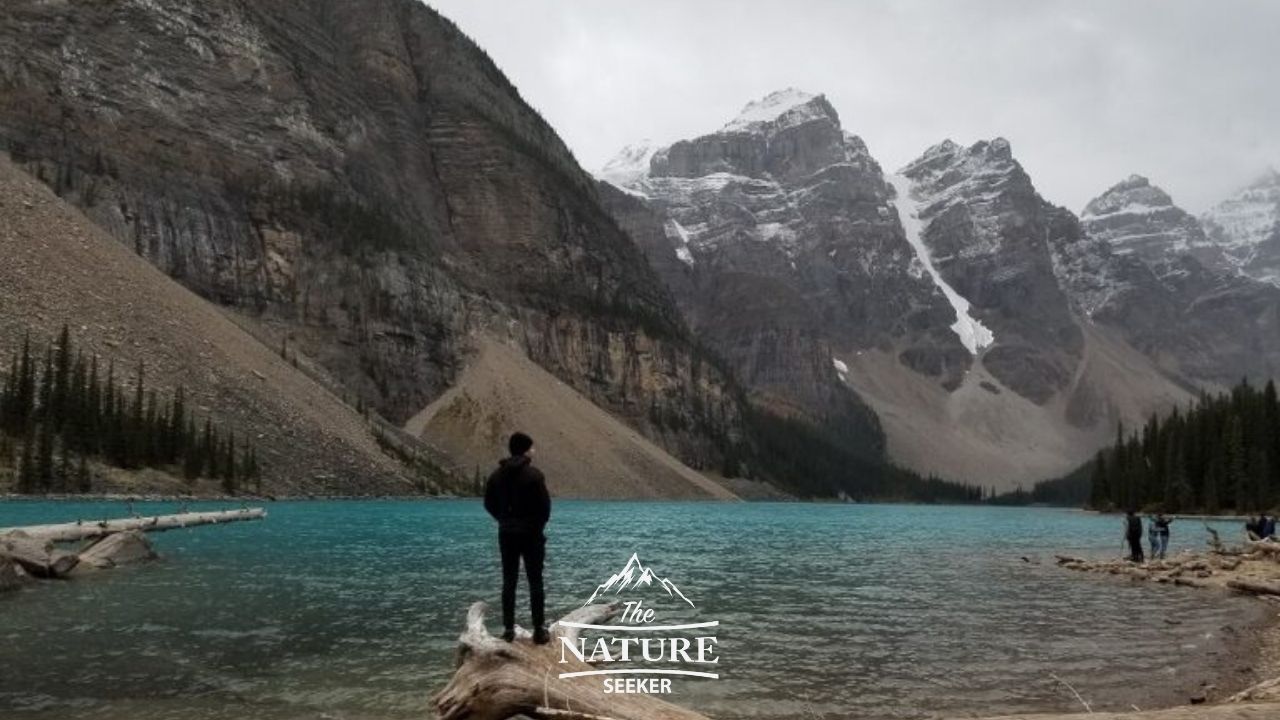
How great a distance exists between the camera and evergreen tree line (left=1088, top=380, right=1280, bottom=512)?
338ft

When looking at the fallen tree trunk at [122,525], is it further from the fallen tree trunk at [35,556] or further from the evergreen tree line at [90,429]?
the evergreen tree line at [90,429]

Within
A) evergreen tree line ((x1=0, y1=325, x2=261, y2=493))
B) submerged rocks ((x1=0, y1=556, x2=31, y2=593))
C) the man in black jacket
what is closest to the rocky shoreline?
the man in black jacket

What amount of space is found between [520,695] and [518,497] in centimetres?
281

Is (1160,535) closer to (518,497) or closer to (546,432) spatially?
(518,497)

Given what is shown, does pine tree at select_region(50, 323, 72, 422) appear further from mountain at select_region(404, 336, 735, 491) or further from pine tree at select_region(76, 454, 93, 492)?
mountain at select_region(404, 336, 735, 491)

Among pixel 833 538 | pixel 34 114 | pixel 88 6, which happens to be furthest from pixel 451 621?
pixel 88 6

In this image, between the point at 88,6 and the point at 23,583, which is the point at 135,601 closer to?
the point at 23,583

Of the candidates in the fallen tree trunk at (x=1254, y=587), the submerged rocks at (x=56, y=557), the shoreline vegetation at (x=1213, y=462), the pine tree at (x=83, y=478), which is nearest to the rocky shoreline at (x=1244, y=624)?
the fallen tree trunk at (x=1254, y=587)

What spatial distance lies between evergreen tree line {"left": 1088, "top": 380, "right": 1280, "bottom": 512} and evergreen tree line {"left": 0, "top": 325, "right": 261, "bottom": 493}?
105 metres

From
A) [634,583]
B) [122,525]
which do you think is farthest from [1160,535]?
[122,525]

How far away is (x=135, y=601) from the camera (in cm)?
2575

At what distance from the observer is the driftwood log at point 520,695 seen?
9.87m

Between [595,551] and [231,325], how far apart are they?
8673cm

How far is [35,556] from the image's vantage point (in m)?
29.6
